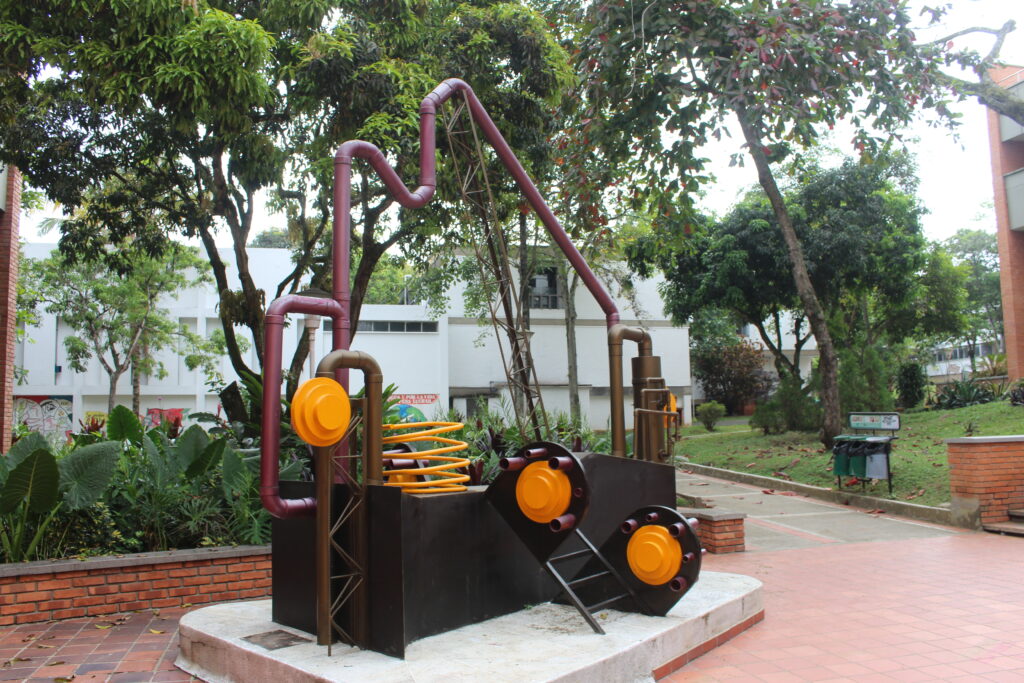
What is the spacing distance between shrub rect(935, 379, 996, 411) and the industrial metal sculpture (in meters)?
18.9

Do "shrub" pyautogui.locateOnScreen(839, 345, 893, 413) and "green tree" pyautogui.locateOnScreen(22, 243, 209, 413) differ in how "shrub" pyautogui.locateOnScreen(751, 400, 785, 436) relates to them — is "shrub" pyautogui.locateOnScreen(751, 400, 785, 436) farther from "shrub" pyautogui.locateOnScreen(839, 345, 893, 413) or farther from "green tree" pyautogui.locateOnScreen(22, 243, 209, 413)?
"green tree" pyautogui.locateOnScreen(22, 243, 209, 413)

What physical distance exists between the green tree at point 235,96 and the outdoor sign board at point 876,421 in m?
6.85

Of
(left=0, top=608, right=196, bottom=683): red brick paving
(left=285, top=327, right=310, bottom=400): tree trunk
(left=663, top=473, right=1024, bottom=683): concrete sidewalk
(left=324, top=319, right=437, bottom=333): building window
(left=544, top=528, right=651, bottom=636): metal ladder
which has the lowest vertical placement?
(left=663, top=473, right=1024, bottom=683): concrete sidewalk

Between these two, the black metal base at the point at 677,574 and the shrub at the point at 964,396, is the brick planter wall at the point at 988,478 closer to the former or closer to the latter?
the black metal base at the point at 677,574

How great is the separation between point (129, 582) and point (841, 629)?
5.53 metres

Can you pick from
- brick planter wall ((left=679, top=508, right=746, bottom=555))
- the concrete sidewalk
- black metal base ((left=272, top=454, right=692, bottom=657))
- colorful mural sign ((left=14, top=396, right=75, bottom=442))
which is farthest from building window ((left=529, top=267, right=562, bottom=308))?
black metal base ((left=272, top=454, right=692, bottom=657))

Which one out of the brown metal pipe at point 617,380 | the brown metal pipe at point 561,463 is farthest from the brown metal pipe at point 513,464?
the brown metal pipe at point 617,380

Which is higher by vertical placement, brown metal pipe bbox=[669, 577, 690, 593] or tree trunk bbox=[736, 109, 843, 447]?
tree trunk bbox=[736, 109, 843, 447]

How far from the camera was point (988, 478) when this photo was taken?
32.9 feet

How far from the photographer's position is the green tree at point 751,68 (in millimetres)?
10523

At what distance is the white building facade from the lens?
30.4 metres

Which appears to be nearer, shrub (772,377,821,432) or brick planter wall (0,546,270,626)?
brick planter wall (0,546,270,626)

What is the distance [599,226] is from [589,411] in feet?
60.6

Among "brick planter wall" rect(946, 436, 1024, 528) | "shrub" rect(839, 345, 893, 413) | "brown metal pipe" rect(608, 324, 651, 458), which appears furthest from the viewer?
"shrub" rect(839, 345, 893, 413)
